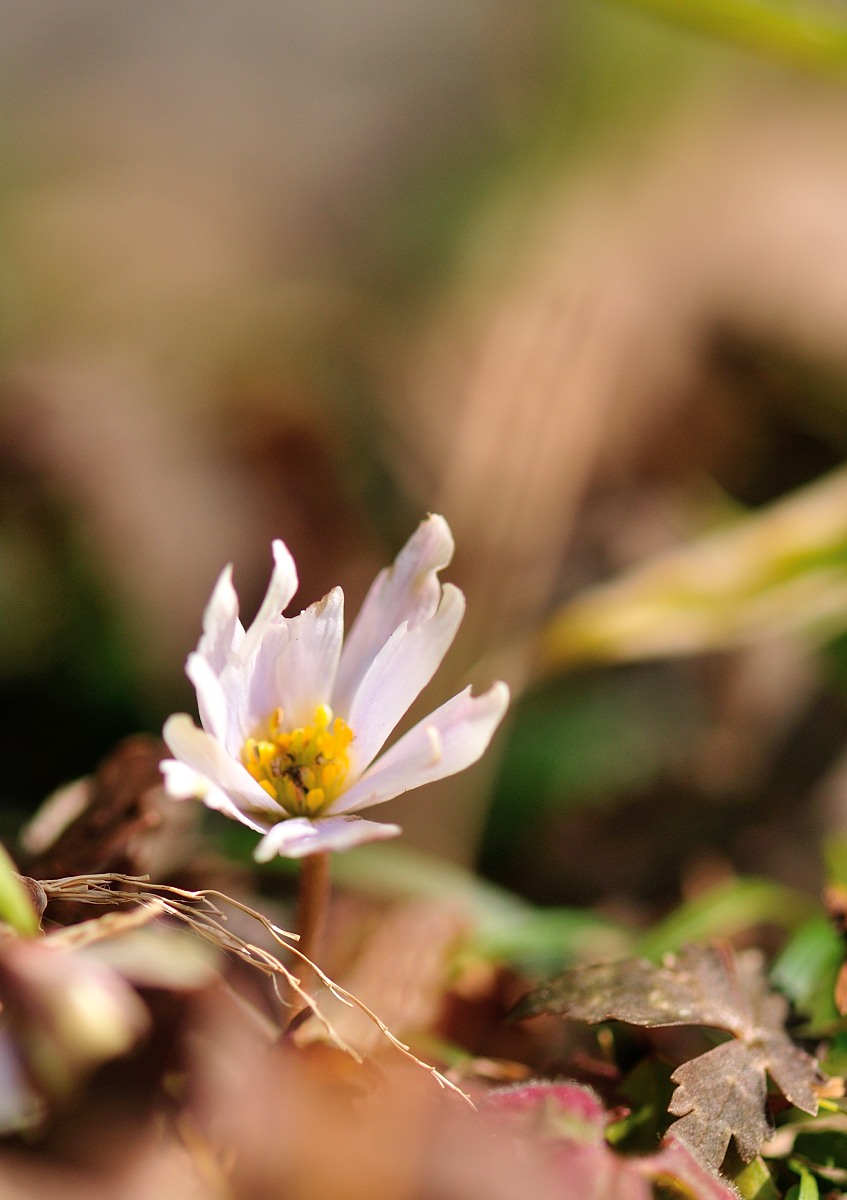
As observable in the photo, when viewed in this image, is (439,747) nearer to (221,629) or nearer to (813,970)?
(221,629)

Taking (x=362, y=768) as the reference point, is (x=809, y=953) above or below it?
below

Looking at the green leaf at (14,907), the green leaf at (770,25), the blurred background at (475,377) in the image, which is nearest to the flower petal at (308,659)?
the green leaf at (14,907)

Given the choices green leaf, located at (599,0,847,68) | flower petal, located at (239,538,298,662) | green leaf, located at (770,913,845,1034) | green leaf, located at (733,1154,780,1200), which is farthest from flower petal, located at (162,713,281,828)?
green leaf, located at (599,0,847,68)

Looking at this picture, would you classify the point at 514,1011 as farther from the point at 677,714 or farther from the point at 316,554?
the point at 316,554

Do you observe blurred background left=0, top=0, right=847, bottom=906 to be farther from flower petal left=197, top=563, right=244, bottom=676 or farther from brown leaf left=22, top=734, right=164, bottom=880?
flower petal left=197, top=563, right=244, bottom=676

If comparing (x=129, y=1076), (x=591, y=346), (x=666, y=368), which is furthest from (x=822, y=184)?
(x=129, y=1076)

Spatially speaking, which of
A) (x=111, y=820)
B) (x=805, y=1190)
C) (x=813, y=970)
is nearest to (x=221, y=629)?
(x=111, y=820)
